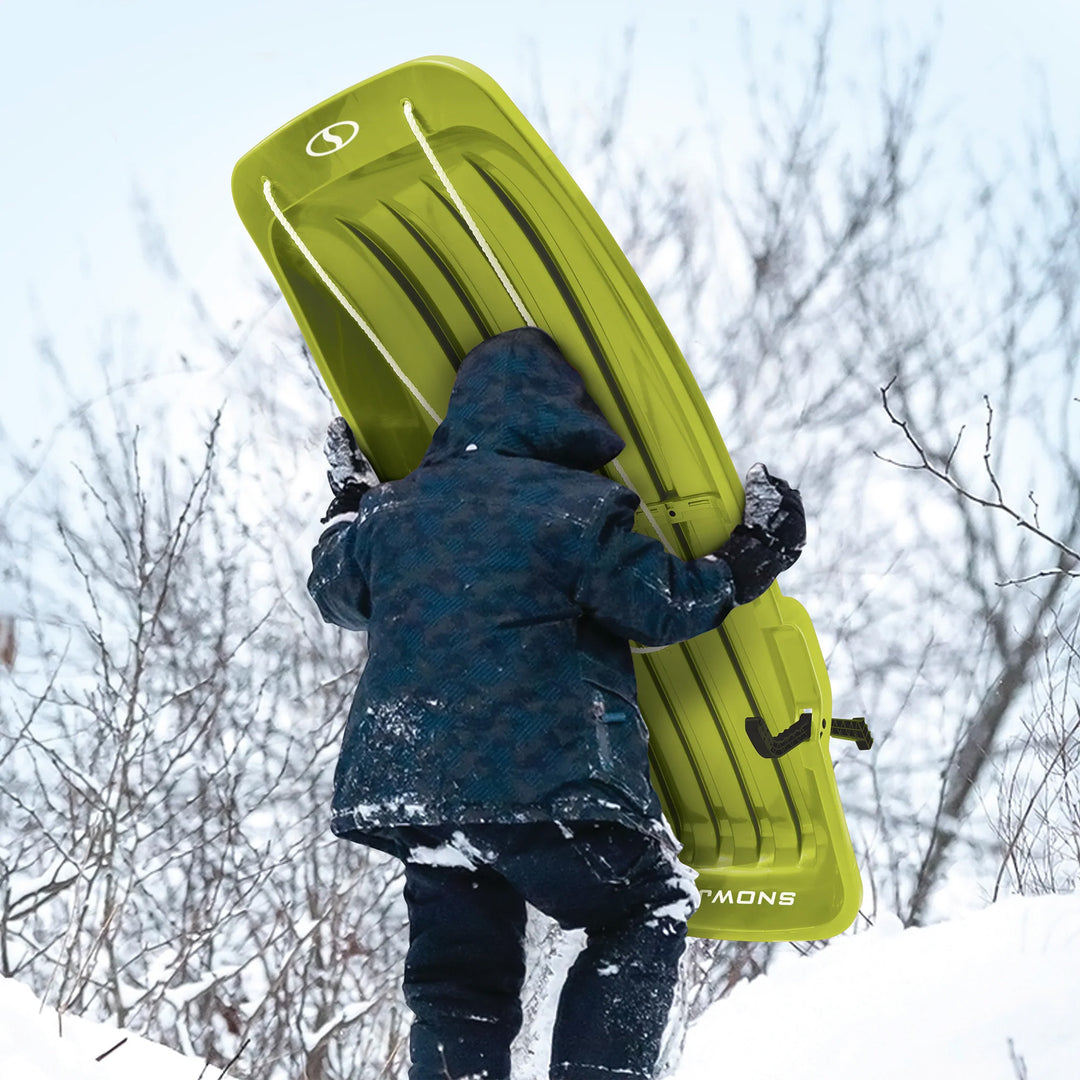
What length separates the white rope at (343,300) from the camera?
6.44 ft

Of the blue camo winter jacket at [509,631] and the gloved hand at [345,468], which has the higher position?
the gloved hand at [345,468]

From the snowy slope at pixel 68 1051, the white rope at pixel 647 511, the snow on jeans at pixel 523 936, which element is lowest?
the snowy slope at pixel 68 1051

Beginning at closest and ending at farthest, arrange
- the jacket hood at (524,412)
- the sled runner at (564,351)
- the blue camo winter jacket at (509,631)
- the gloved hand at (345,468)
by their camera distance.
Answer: the blue camo winter jacket at (509,631)
the jacket hood at (524,412)
the sled runner at (564,351)
the gloved hand at (345,468)

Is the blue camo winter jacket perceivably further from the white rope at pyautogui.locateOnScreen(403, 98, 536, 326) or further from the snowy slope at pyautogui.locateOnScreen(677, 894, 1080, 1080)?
the snowy slope at pyautogui.locateOnScreen(677, 894, 1080, 1080)

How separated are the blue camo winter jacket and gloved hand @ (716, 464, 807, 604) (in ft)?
0.20

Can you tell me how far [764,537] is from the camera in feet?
5.71

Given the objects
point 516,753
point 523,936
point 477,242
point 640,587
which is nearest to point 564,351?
point 477,242

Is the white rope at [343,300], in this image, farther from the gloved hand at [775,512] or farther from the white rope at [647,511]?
the gloved hand at [775,512]

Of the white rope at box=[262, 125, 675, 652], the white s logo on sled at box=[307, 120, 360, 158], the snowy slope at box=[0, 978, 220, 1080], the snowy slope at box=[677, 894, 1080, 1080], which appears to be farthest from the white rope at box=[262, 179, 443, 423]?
the snowy slope at box=[677, 894, 1080, 1080]

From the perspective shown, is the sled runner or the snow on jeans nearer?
the snow on jeans

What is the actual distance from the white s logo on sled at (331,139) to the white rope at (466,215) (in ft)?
0.40

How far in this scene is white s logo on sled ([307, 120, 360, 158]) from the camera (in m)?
1.83

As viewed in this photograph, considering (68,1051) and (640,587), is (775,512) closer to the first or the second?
(640,587)

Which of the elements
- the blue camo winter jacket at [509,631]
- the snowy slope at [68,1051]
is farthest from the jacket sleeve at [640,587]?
the snowy slope at [68,1051]
